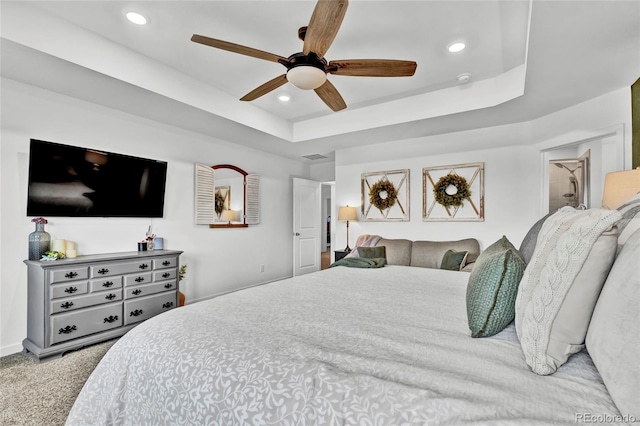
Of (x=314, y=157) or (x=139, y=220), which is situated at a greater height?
(x=314, y=157)

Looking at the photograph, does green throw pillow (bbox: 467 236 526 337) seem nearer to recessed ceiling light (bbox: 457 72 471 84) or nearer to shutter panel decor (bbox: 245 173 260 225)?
recessed ceiling light (bbox: 457 72 471 84)

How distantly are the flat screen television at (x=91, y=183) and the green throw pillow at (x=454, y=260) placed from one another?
3699 millimetres

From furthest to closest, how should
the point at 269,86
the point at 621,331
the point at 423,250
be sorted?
1. the point at 423,250
2. the point at 269,86
3. the point at 621,331

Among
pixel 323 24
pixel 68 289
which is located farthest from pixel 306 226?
pixel 323 24

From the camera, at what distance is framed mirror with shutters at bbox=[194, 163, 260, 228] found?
4.47 m

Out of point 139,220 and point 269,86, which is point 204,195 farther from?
point 269,86

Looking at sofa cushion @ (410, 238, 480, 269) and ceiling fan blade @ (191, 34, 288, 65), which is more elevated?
ceiling fan blade @ (191, 34, 288, 65)

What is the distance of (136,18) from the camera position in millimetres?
2412

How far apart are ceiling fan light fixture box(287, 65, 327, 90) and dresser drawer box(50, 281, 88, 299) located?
2622mm

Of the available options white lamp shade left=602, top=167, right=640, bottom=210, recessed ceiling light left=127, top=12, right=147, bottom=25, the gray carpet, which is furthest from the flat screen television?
white lamp shade left=602, top=167, right=640, bottom=210

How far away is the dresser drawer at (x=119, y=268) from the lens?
2961 millimetres

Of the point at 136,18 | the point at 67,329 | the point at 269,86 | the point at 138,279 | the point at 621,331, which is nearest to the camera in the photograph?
the point at 621,331

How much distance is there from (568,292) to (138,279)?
3.58 metres

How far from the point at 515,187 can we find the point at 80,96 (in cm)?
529
